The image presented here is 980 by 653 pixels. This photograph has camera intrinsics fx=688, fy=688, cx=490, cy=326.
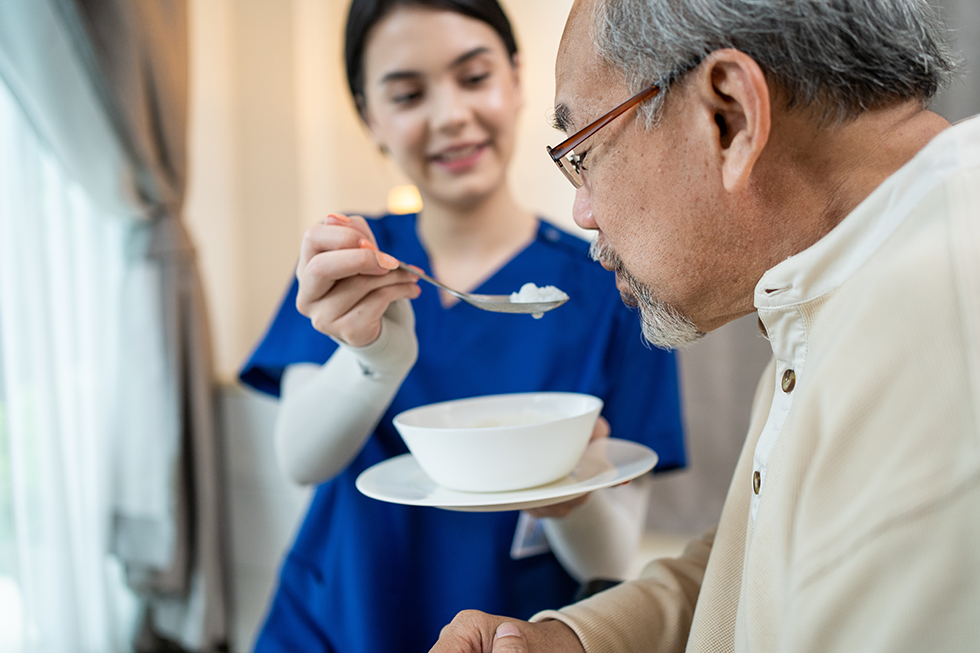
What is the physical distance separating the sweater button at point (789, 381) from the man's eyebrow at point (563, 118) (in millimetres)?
309

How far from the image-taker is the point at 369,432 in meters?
1.04

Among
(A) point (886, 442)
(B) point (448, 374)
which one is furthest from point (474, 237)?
(A) point (886, 442)

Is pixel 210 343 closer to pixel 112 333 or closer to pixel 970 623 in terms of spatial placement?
pixel 112 333

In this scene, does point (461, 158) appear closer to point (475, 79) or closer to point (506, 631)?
point (475, 79)

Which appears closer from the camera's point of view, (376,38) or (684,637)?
(684,637)

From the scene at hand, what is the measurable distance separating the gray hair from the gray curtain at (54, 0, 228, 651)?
167cm

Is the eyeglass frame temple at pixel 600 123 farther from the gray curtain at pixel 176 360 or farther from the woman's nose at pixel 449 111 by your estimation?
the gray curtain at pixel 176 360

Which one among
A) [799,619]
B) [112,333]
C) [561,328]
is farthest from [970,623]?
[112,333]

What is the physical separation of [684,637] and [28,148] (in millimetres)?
1712

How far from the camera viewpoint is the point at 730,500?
2.19ft

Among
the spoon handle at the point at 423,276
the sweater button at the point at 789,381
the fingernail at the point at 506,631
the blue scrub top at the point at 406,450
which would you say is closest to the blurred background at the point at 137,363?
the blue scrub top at the point at 406,450

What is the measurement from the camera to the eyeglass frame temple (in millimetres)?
579

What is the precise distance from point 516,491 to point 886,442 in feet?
1.36

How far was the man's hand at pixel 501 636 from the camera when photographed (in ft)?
1.98
